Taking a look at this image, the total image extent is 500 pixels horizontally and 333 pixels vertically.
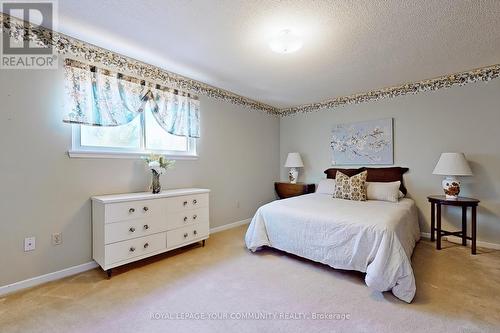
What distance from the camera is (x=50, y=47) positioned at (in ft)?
6.98

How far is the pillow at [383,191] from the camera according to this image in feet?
10.4

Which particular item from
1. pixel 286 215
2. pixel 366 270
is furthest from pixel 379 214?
pixel 286 215

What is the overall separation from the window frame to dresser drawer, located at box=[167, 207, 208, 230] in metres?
0.79

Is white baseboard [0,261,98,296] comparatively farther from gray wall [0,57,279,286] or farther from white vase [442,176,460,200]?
white vase [442,176,460,200]

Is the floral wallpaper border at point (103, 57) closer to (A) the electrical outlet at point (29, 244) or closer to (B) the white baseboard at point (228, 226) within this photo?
(A) the electrical outlet at point (29, 244)

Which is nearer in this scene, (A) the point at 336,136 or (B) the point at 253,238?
(B) the point at 253,238

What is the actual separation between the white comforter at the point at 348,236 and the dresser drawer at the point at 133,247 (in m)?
1.05

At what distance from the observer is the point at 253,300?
5.94 ft

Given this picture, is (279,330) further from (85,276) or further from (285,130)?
(285,130)

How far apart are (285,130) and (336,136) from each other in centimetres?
116

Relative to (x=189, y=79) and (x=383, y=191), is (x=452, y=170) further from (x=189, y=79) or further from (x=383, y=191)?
(x=189, y=79)

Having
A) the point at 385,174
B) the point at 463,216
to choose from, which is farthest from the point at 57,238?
the point at 463,216

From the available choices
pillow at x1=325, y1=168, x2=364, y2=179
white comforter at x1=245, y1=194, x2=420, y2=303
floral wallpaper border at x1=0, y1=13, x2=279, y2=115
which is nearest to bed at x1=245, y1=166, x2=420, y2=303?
white comforter at x1=245, y1=194, x2=420, y2=303

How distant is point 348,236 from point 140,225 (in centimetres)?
210
